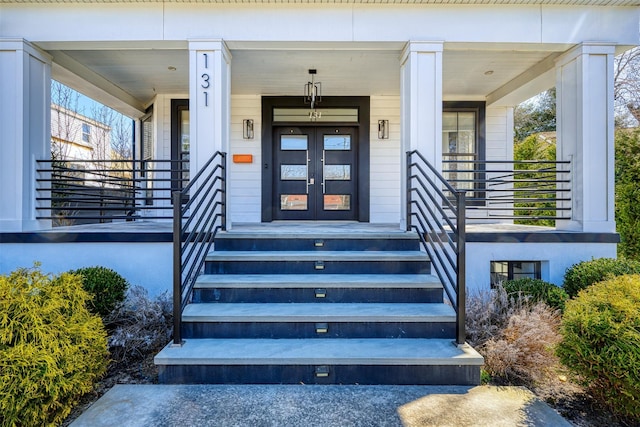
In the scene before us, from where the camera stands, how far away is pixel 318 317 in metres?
2.91

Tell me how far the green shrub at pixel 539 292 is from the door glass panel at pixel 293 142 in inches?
170

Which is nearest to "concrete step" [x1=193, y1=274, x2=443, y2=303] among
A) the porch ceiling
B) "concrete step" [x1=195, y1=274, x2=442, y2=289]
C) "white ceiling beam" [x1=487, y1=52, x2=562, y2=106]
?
"concrete step" [x1=195, y1=274, x2=442, y2=289]

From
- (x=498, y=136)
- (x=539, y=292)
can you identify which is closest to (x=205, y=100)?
(x=539, y=292)

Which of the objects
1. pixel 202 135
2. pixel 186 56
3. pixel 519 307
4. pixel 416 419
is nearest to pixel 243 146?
pixel 186 56

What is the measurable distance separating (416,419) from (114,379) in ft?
7.28

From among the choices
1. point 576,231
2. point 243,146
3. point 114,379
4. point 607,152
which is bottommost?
point 114,379

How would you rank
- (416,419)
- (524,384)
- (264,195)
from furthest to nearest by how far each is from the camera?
(264,195)
(524,384)
(416,419)

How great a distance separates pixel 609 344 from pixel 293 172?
539cm

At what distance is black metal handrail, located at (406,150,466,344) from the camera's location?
280 cm

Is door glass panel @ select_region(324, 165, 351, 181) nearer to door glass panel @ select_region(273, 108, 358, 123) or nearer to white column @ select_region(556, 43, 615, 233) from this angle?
door glass panel @ select_region(273, 108, 358, 123)

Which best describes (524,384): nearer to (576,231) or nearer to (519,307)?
A: (519,307)

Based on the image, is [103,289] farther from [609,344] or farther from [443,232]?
[609,344]

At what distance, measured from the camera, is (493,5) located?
14.3 ft

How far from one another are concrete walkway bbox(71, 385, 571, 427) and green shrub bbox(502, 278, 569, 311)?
1431 mm
